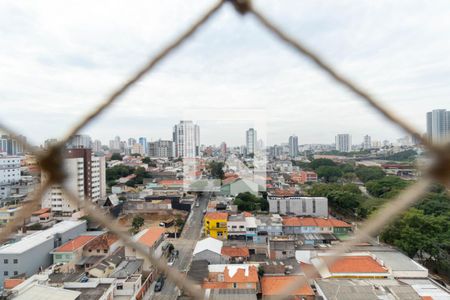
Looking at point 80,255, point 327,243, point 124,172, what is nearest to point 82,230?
point 80,255

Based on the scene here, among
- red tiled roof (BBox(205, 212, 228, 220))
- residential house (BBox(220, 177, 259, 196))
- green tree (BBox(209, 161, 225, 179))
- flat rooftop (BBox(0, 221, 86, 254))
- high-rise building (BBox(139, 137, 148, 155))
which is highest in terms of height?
high-rise building (BBox(139, 137, 148, 155))

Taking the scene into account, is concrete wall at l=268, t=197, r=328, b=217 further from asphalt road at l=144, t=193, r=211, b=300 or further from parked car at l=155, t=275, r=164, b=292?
parked car at l=155, t=275, r=164, b=292

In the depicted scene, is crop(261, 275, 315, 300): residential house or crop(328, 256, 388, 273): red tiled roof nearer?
crop(261, 275, 315, 300): residential house

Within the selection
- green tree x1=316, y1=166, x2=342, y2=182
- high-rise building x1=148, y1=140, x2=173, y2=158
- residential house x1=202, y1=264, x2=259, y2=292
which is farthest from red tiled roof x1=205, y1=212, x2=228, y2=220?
high-rise building x1=148, y1=140, x2=173, y2=158

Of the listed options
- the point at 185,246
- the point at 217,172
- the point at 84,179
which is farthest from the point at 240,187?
the point at 84,179

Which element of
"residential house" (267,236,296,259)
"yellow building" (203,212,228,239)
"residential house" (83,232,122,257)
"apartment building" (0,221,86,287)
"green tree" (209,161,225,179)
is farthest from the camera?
"green tree" (209,161,225,179)

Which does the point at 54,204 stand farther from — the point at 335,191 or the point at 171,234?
the point at 335,191
